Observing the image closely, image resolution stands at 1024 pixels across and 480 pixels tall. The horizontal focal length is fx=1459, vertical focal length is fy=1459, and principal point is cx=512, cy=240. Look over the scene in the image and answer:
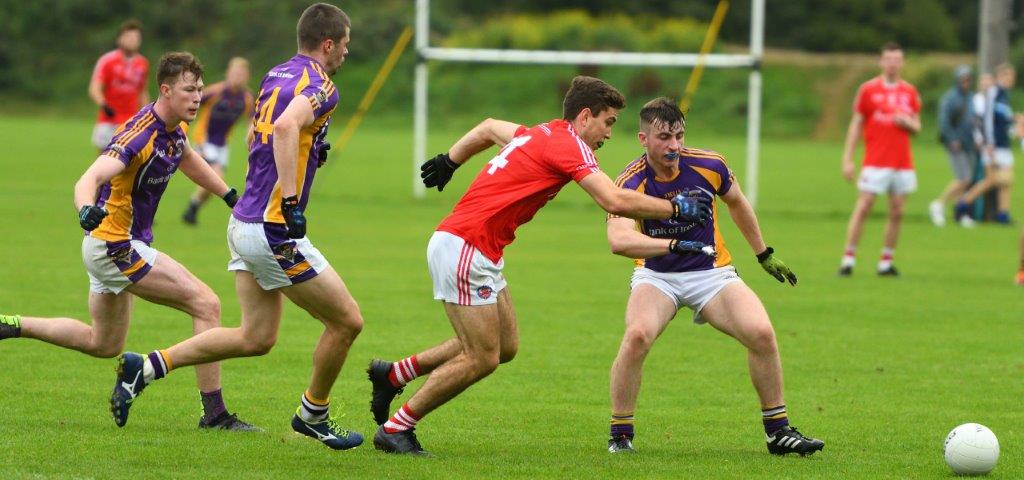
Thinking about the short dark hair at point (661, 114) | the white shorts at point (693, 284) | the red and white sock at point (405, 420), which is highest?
the short dark hair at point (661, 114)

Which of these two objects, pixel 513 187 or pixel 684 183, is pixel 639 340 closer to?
pixel 684 183

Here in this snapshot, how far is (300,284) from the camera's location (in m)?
7.18

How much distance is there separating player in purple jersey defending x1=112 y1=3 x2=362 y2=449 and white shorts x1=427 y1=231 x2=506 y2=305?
51 centimetres

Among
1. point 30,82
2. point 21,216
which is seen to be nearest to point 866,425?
point 21,216

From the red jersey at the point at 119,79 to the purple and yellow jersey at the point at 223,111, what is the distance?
94 centimetres

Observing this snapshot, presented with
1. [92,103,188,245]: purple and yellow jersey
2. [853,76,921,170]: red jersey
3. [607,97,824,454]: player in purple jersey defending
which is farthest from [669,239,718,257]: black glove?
[853,76,921,170]: red jersey

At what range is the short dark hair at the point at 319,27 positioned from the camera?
727 centimetres

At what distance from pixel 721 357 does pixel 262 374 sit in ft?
11.1

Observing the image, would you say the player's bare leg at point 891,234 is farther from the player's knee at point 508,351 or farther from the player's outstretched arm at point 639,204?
the player's outstretched arm at point 639,204

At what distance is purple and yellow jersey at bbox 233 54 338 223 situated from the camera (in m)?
7.07

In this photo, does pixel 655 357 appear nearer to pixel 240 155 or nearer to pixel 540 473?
pixel 540 473

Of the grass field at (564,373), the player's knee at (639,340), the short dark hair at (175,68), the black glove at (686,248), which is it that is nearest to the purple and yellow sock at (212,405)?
the grass field at (564,373)

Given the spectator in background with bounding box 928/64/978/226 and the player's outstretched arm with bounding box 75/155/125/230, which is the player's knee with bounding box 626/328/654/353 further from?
the spectator in background with bounding box 928/64/978/226

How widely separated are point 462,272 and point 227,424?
1.67 meters
